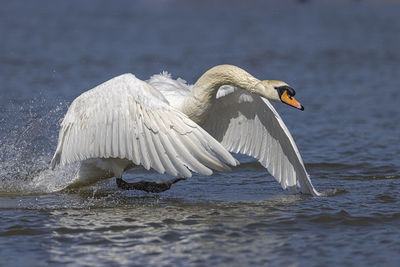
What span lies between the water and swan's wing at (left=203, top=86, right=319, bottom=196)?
1.00 ft

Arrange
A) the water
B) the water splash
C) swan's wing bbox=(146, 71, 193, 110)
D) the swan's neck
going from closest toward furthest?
the water → the swan's neck → swan's wing bbox=(146, 71, 193, 110) → the water splash

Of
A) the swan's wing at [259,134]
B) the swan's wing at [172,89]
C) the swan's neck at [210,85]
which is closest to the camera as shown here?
the swan's neck at [210,85]

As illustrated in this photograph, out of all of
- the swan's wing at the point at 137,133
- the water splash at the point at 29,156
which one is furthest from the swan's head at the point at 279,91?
the water splash at the point at 29,156

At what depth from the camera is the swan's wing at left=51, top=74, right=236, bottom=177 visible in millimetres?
7238

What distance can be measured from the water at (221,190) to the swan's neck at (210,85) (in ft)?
3.96

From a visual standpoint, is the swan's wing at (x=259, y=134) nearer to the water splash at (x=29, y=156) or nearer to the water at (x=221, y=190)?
the water at (x=221, y=190)

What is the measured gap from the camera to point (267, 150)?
9.48 metres

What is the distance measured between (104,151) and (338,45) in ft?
69.0

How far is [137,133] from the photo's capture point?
7.55 meters

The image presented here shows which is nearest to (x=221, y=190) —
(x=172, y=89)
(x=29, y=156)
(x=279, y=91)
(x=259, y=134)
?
(x=259, y=134)

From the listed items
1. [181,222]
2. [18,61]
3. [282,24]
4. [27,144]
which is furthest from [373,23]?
[181,222]

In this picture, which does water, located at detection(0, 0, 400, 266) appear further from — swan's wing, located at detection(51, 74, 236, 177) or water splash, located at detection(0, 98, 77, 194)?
swan's wing, located at detection(51, 74, 236, 177)

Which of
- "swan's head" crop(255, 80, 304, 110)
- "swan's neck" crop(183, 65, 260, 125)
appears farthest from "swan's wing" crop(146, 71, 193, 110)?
"swan's head" crop(255, 80, 304, 110)

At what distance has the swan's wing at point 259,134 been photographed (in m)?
9.12
